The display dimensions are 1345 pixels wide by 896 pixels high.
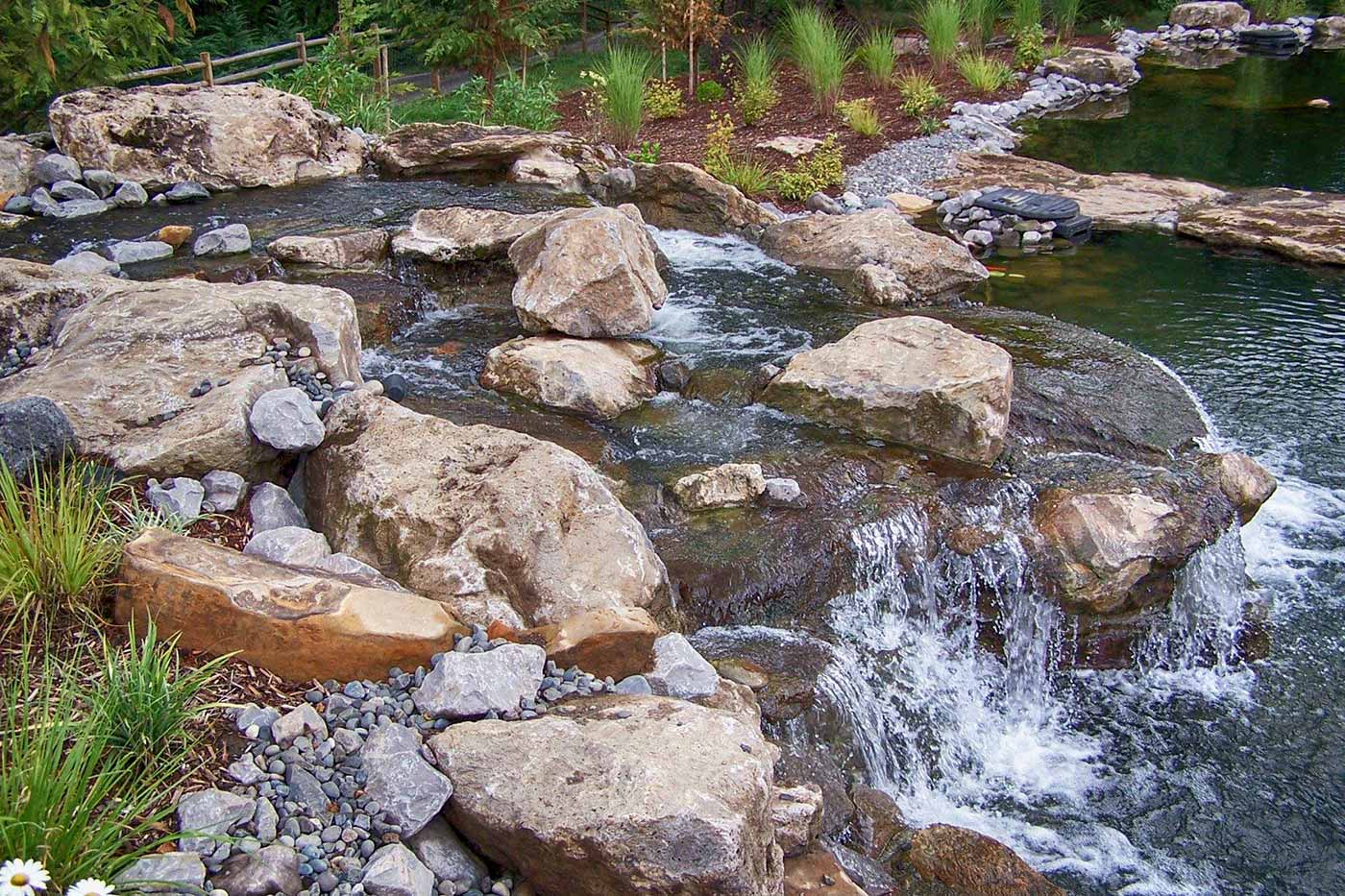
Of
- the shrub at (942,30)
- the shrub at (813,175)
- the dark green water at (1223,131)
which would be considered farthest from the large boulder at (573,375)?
the shrub at (942,30)

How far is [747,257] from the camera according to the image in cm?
889

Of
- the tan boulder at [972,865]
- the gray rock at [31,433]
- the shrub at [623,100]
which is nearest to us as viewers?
the tan boulder at [972,865]

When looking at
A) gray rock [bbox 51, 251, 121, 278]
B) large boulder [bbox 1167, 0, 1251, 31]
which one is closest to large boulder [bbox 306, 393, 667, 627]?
gray rock [bbox 51, 251, 121, 278]

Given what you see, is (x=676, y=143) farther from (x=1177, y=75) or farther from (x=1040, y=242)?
(x=1177, y=75)

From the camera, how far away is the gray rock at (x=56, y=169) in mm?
8602

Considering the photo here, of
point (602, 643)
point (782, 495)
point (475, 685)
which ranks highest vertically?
point (475, 685)

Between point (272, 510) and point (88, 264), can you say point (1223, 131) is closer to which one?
→ point (88, 264)

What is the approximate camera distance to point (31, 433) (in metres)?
4.11

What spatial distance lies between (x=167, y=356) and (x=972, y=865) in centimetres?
415

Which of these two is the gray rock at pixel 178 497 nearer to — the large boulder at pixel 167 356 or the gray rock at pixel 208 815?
the large boulder at pixel 167 356

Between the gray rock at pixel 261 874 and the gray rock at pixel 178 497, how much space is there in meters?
1.89

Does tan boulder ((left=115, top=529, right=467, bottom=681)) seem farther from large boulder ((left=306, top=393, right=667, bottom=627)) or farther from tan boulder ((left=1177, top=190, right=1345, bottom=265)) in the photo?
tan boulder ((left=1177, top=190, right=1345, bottom=265))

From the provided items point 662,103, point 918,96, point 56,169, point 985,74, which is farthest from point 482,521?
point 985,74

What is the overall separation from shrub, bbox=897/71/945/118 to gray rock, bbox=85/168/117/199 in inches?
368
